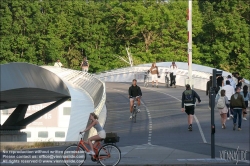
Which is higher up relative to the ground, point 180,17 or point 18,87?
point 180,17

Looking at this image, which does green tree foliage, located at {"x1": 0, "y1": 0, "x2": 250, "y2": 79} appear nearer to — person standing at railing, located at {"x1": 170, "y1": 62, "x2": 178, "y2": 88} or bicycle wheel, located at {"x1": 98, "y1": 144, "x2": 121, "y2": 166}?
person standing at railing, located at {"x1": 170, "y1": 62, "x2": 178, "y2": 88}

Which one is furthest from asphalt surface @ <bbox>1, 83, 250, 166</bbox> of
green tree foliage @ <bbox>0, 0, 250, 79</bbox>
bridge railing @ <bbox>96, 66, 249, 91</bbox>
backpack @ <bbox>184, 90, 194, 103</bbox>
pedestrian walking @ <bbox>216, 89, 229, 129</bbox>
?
green tree foliage @ <bbox>0, 0, 250, 79</bbox>

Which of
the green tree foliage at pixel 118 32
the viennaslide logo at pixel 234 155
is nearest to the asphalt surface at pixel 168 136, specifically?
the viennaslide logo at pixel 234 155

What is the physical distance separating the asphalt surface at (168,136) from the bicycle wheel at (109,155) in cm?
71

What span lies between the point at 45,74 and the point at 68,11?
6425 centimetres

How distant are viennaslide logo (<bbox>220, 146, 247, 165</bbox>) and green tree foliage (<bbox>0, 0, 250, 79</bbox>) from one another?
6046cm

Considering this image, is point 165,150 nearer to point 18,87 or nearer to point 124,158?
point 124,158

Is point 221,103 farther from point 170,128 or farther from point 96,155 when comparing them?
point 96,155

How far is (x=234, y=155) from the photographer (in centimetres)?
1998

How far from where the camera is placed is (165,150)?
21.4m

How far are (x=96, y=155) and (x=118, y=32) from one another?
2761 inches

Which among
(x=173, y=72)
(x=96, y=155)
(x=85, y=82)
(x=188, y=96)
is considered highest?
(x=173, y=72)

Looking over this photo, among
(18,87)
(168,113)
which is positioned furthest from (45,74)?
(168,113)

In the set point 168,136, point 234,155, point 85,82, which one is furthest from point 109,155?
point 85,82
